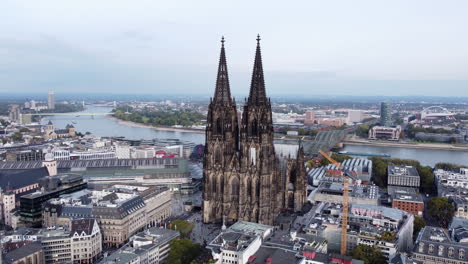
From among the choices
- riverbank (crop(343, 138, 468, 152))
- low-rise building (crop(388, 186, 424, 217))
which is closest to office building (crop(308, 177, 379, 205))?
low-rise building (crop(388, 186, 424, 217))

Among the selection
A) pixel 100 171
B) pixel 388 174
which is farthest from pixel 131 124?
pixel 388 174

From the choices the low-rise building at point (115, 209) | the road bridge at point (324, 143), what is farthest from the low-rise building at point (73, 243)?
the road bridge at point (324, 143)

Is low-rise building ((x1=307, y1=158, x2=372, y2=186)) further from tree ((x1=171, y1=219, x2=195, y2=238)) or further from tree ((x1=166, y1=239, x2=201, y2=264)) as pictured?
tree ((x1=166, y1=239, x2=201, y2=264))

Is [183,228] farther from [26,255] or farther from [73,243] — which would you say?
[26,255]

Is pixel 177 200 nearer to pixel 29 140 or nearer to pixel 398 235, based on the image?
pixel 398 235

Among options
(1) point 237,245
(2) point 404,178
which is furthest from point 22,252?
(2) point 404,178

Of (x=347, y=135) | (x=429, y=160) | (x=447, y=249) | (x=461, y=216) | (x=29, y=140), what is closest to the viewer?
(x=447, y=249)

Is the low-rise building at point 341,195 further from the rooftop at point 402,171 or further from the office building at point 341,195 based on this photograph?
the rooftop at point 402,171
